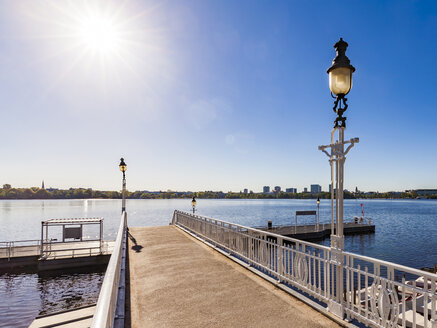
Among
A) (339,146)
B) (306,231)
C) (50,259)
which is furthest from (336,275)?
(306,231)

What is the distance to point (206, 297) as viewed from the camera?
20.0 ft

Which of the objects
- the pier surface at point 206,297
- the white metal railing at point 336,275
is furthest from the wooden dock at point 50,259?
the pier surface at point 206,297

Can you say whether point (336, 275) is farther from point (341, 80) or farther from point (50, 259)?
point (50, 259)

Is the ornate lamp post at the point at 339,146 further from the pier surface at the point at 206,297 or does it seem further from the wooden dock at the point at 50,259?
the wooden dock at the point at 50,259

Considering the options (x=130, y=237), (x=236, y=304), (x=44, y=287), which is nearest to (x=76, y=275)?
(x=44, y=287)

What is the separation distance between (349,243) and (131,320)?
135ft

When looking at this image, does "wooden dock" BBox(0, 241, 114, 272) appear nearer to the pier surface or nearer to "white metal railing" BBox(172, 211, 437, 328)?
"white metal railing" BBox(172, 211, 437, 328)

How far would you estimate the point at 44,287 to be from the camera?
786 inches

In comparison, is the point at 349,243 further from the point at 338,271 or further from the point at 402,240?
the point at 338,271

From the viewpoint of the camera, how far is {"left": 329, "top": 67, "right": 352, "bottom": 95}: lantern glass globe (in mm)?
5270

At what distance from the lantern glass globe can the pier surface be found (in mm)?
4457

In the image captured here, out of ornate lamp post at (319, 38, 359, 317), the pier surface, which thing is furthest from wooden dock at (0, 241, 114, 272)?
ornate lamp post at (319, 38, 359, 317)

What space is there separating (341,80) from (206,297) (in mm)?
5491

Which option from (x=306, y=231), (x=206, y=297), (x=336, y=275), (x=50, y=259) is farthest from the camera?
(x=306, y=231)
